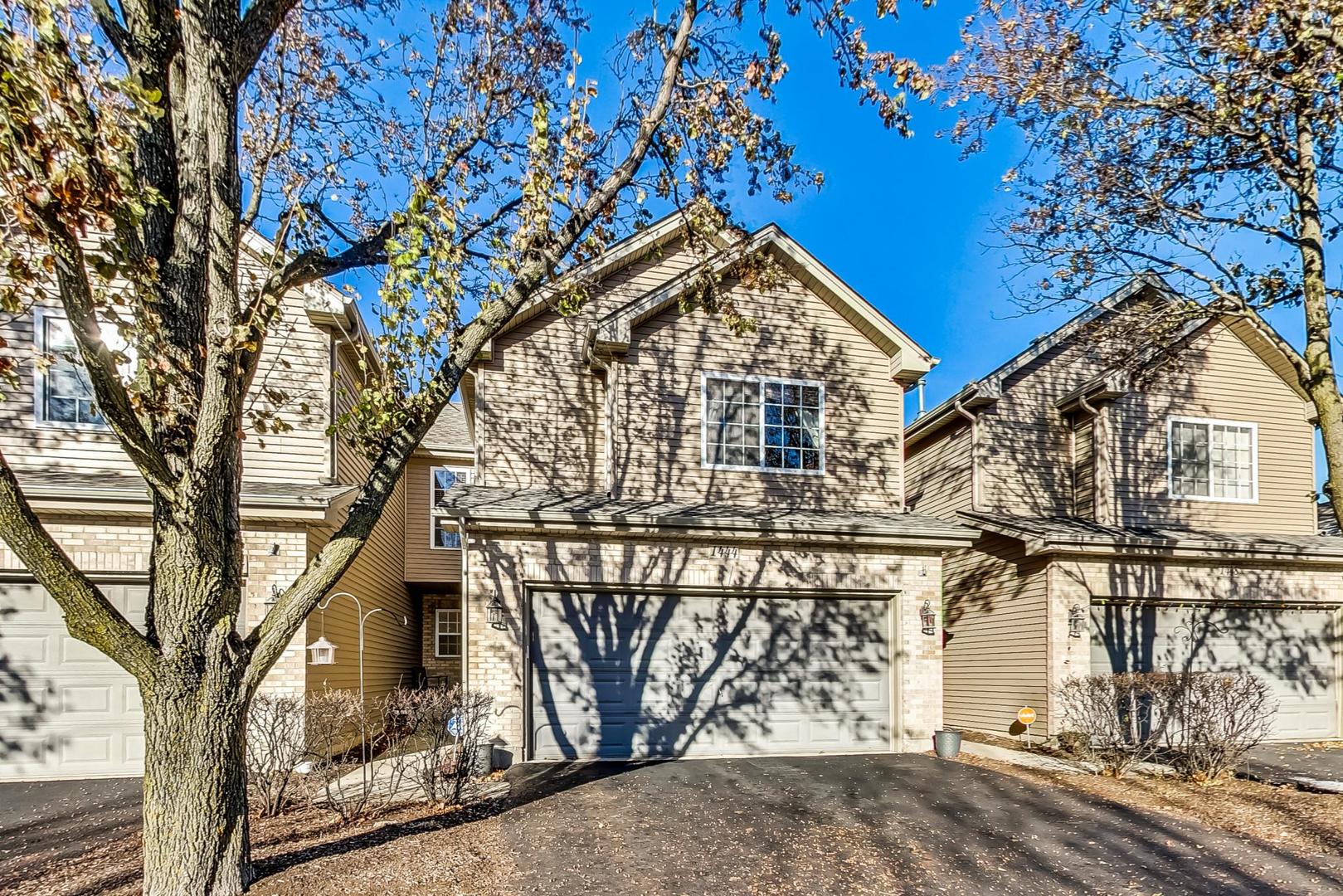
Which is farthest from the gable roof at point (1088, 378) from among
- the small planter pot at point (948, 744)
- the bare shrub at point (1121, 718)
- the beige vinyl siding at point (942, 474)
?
the small planter pot at point (948, 744)

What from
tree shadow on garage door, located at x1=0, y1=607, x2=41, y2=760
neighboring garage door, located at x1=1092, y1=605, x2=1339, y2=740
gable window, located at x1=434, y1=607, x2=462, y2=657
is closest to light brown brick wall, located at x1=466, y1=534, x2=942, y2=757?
neighboring garage door, located at x1=1092, y1=605, x2=1339, y2=740

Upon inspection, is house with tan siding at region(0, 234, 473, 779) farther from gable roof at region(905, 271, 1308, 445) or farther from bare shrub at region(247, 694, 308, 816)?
gable roof at region(905, 271, 1308, 445)

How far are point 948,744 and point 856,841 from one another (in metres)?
4.23

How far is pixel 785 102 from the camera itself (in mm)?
7641

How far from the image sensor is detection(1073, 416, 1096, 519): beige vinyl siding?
1341 cm

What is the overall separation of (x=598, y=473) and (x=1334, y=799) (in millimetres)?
9689

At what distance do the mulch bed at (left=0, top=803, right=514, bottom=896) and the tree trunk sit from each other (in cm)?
52

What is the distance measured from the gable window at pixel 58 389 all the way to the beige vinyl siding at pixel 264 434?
9cm

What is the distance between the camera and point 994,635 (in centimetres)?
1322

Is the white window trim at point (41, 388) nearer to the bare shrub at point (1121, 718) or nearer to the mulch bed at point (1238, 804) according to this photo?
the mulch bed at point (1238, 804)

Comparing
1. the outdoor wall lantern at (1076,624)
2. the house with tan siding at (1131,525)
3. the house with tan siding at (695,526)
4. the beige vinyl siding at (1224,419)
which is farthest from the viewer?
the beige vinyl siding at (1224,419)

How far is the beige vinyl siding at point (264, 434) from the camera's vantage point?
10.1 m

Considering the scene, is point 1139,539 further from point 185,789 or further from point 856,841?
point 185,789

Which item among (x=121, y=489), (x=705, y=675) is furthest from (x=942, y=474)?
(x=121, y=489)
